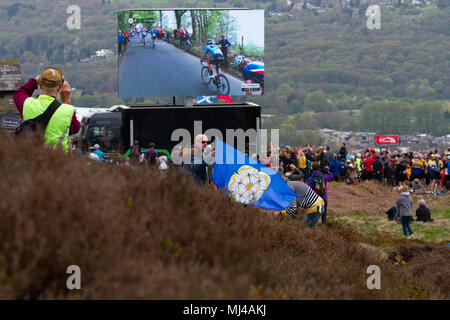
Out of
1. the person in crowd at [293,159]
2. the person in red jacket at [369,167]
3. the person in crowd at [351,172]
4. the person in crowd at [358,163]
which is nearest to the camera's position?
the person in crowd at [293,159]

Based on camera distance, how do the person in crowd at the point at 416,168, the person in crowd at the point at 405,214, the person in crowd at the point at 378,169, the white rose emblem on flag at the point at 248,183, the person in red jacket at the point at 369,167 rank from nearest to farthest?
the white rose emblem on flag at the point at 248,183
the person in crowd at the point at 405,214
the person in crowd at the point at 416,168
the person in crowd at the point at 378,169
the person in red jacket at the point at 369,167

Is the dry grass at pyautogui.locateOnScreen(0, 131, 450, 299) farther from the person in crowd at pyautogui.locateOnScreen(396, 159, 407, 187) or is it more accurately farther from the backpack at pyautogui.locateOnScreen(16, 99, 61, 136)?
the person in crowd at pyautogui.locateOnScreen(396, 159, 407, 187)

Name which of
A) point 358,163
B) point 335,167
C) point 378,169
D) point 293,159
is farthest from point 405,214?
point 358,163

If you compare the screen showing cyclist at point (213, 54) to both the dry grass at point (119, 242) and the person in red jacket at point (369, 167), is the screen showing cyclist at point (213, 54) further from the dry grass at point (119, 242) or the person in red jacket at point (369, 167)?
the dry grass at point (119, 242)

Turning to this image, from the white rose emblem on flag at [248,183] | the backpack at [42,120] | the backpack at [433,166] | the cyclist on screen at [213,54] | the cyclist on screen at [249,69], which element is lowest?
the backpack at [433,166]

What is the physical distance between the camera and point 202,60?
30172 mm

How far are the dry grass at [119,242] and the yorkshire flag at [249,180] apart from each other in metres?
4.17

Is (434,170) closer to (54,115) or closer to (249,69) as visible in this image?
(249,69)

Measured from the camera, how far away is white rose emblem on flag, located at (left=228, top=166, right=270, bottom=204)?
11.1 metres

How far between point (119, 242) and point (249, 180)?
657cm

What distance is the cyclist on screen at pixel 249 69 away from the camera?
30.5 metres

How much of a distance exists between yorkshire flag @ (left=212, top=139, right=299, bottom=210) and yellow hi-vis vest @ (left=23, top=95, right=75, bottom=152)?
4241 millimetres

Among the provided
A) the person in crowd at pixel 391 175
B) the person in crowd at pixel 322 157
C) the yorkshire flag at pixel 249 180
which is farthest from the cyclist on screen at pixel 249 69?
the yorkshire flag at pixel 249 180
